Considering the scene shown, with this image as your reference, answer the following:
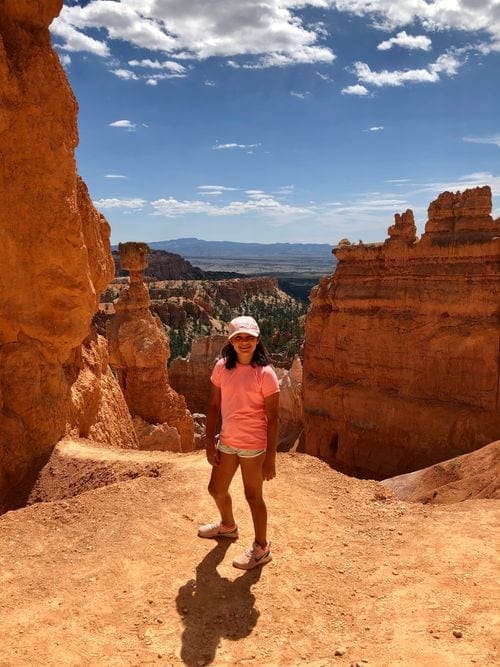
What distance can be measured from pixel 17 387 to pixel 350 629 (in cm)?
459

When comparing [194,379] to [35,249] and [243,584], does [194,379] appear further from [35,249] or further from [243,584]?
[243,584]

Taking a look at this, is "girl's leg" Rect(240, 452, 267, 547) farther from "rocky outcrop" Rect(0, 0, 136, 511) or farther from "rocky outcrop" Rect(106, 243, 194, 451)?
"rocky outcrop" Rect(106, 243, 194, 451)

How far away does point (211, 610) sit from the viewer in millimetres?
3488

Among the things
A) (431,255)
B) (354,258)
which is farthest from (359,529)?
(354,258)

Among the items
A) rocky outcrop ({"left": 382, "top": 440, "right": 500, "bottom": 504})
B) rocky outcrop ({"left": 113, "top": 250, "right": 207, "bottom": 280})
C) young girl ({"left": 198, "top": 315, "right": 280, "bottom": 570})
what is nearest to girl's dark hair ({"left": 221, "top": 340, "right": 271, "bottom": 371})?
young girl ({"left": 198, "top": 315, "right": 280, "bottom": 570})

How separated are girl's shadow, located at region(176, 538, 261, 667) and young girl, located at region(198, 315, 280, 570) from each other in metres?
0.23

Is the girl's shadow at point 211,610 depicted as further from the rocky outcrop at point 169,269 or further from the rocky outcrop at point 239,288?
the rocky outcrop at point 169,269

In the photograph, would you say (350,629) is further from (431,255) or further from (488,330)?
(431,255)

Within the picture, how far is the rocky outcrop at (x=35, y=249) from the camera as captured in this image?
19.9 ft

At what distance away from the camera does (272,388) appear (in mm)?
4008

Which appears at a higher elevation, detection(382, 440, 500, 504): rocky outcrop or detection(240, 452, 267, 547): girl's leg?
detection(240, 452, 267, 547): girl's leg

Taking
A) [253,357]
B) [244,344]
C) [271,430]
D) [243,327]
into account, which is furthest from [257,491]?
[243,327]

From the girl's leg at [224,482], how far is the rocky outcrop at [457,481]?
10.8ft

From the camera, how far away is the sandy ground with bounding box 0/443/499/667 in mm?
3096
